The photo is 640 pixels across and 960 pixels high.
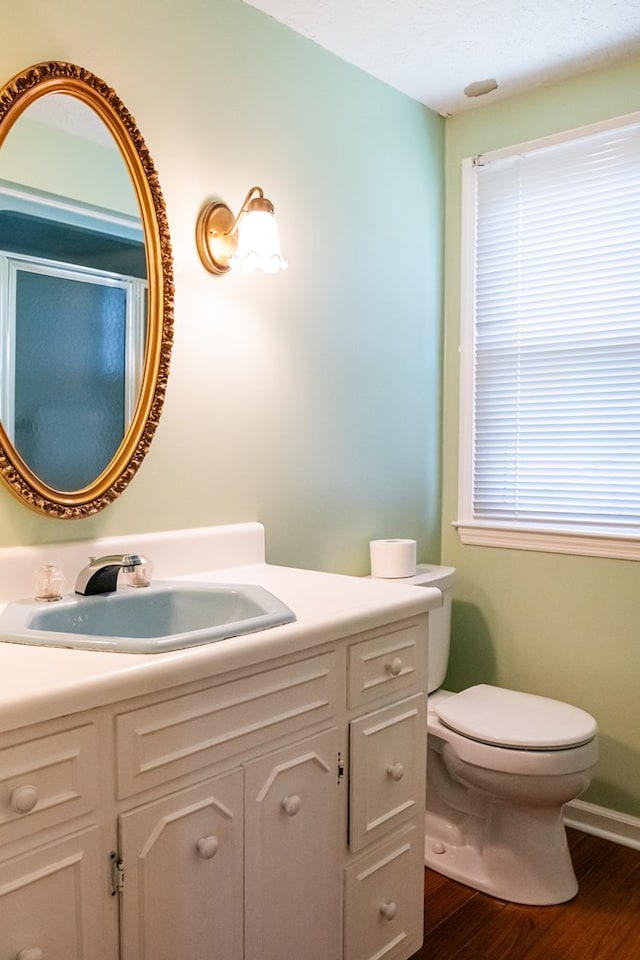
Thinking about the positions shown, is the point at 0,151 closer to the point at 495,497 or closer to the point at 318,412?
the point at 318,412

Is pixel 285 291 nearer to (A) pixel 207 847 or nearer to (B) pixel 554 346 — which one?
(B) pixel 554 346

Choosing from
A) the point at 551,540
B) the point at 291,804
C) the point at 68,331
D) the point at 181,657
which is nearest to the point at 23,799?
the point at 181,657

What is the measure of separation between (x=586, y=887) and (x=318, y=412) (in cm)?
150

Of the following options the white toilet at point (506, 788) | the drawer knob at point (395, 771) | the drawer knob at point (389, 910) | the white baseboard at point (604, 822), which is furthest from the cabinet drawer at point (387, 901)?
the white baseboard at point (604, 822)

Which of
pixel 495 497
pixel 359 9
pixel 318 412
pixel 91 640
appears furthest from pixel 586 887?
pixel 359 9

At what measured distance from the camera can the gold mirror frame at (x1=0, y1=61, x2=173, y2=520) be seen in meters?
1.55

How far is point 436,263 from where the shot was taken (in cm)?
276

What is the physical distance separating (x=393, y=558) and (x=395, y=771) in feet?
2.61

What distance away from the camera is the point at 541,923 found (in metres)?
2.01

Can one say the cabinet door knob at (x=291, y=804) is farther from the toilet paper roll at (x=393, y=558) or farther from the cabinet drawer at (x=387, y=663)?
the toilet paper roll at (x=393, y=558)

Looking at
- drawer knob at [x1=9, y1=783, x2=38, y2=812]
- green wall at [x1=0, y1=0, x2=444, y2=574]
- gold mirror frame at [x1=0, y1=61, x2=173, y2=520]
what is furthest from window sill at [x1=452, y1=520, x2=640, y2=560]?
drawer knob at [x1=9, y1=783, x2=38, y2=812]

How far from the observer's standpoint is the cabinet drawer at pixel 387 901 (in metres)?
1.61

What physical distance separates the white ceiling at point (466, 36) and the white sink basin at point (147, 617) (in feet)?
4.93

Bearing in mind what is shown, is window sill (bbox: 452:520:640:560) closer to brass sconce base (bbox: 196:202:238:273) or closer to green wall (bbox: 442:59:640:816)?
green wall (bbox: 442:59:640:816)
